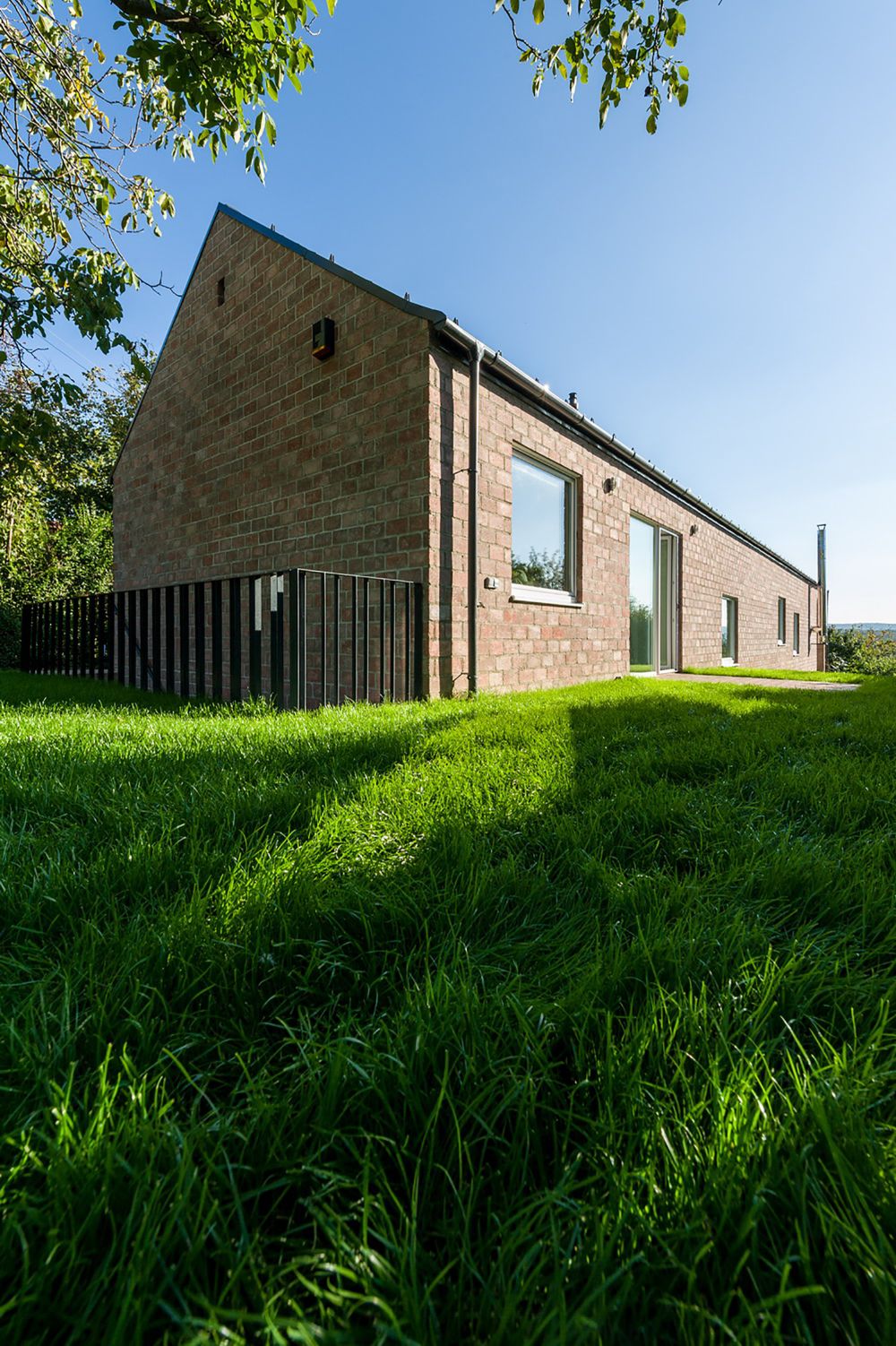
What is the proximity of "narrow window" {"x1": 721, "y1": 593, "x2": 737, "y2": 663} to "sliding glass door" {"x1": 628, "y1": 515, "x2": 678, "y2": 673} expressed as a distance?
3374 mm

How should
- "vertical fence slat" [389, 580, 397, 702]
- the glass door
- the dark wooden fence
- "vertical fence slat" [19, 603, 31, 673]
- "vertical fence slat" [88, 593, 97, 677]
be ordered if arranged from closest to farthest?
the dark wooden fence < "vertical fence slat" [389, 580, 397, 702] < "vertical fence slat" [88, 593, 97, 677] < "vertical fence slat" [19, 603, 31, 673] < the glass door

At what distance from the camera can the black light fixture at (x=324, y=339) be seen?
5574 millimetres

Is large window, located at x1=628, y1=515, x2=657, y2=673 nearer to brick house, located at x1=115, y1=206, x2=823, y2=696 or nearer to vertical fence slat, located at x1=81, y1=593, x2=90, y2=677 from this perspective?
brick house, located at x1=115, y1=206, x2=823, y2=696

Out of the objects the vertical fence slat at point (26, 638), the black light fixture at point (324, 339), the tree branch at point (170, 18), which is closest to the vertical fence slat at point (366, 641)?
the black light fixture at point (324, 339)

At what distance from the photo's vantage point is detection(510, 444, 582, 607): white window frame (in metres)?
5.98

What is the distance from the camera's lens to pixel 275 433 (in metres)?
6.34

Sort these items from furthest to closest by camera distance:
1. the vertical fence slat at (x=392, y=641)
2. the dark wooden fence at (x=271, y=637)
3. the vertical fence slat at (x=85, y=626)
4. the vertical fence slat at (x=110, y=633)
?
the vertical fence slat at (x=85, y=626) → the vertical fence slat at (x=110, y=633) → the vertical fence slat at (x=392, y=641) → the dark wooden fence at (x=271, y=637)

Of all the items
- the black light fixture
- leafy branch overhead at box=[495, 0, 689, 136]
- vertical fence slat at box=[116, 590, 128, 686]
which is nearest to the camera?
leafy branch overhead at box=[495, 0, 689, 136]

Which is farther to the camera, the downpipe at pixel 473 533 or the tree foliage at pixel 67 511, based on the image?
the tree foliage at pixel 67 511

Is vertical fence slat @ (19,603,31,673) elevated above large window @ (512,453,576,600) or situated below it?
below

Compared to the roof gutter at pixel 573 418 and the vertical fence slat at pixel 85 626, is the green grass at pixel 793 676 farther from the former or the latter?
the vertical fence slat at pixel 85 626

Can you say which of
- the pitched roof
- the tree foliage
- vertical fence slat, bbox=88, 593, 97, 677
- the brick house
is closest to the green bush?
the pitched roof

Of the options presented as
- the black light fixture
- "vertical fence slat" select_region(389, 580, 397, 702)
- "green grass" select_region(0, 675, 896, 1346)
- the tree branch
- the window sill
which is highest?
the tree branch

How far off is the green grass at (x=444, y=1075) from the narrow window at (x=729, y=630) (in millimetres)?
11905
